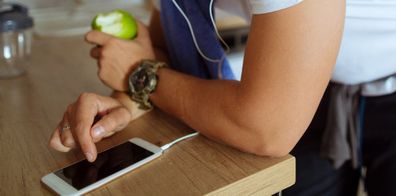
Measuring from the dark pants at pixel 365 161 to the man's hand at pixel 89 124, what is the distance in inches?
19.5

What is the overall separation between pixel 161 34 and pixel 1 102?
12.9 inches

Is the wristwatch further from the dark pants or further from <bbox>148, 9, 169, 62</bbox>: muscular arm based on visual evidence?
the dark pants

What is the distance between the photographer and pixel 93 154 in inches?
22.2

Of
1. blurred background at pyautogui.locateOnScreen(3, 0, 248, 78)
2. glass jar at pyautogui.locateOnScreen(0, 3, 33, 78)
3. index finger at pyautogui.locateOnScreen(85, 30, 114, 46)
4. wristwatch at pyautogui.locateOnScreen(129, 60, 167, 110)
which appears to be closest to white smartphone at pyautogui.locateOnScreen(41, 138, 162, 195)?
wristwatch at pyautogui.locateOnScreen(129, 60, 167, 110)

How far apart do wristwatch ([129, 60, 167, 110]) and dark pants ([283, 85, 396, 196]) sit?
1.45 feet

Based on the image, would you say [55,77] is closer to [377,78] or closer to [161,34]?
[161,34]

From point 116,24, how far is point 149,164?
1.01ft

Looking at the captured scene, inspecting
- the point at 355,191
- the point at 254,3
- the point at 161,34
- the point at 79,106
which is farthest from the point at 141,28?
the point at 355,191

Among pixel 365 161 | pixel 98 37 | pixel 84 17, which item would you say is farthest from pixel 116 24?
pixel 84 17

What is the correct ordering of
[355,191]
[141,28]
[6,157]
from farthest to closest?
1. [355,191]
2. [141,28]
3. [6,157]

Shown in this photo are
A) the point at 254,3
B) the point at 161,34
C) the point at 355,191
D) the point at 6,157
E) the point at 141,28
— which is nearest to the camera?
the point at 254,3

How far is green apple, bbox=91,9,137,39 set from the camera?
30.4 inches

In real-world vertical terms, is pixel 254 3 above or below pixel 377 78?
above

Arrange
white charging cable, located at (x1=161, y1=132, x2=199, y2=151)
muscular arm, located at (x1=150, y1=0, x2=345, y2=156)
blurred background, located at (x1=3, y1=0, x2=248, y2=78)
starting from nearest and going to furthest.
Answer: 1. muscular arm, located at (x1=150, y1=0, x2=345, y2=156)
2. white charging cable, located at (x1=161, y1=132, x2=199, y2=151)
3. blurred background, located at (x1=3, y1=0, x2=248, y2=78)
